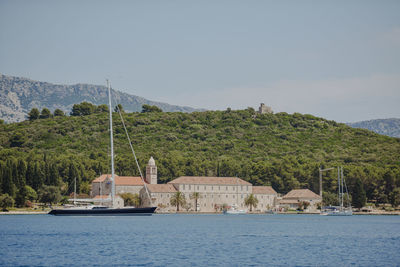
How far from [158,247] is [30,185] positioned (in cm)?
7027

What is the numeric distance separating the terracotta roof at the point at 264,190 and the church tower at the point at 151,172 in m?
21.1

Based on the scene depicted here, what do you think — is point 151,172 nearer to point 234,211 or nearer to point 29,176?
point 234,211

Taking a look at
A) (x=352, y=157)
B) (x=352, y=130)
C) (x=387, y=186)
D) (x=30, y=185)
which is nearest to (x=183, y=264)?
(x=30, y=185)

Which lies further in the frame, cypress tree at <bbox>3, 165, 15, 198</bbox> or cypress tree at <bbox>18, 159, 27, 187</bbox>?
cypress tree at <bbox>18, 159, 27, 187</bbox>

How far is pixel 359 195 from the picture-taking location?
116 meters

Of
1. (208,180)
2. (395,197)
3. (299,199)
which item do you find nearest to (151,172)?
(208,180)

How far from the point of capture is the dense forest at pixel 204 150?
116 m

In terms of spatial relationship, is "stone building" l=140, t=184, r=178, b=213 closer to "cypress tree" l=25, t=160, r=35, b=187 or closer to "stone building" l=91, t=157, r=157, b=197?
"stone building" l=91, t=157, r=157, b=197

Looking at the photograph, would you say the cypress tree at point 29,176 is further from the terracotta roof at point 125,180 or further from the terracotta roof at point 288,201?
the terracotta roof at point 288,201

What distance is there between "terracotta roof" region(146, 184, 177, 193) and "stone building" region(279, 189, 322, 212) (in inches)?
931

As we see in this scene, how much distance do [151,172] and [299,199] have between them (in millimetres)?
30689

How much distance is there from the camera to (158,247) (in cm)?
4228

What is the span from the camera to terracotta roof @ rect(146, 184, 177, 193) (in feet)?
397

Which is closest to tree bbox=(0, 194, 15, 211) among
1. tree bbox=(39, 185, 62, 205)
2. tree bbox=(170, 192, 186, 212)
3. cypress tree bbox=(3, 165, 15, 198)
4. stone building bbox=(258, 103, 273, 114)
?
cypress tree bbox=(3, 165, 15, 198)
